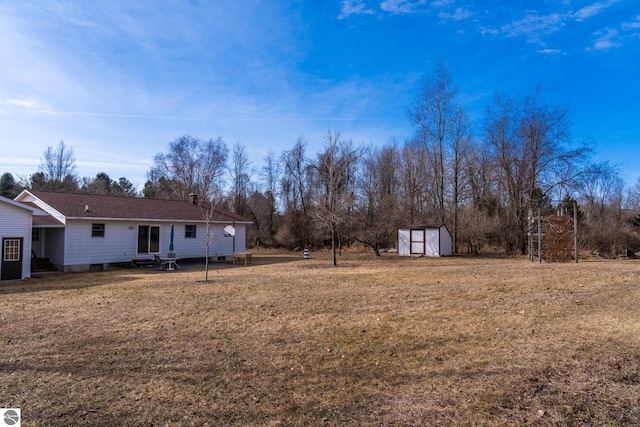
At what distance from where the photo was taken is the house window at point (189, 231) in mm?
21417

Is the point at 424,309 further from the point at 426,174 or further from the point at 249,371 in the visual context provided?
the point at 426,174

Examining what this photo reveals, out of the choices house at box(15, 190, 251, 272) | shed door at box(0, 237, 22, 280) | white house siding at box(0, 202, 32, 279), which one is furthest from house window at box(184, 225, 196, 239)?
shed door at box(0, 237, 22, 280)

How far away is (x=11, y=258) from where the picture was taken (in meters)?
14.1

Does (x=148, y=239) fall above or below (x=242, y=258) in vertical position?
above

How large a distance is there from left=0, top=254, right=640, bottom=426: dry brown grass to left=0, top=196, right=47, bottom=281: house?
634 centimetres

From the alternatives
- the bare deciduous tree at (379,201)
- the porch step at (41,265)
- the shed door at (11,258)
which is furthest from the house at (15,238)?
the bare deciduous tree at (379,201)

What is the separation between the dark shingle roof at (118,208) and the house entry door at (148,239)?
0.72 metres

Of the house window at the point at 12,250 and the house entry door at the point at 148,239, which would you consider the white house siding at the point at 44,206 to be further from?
the house entry door at the point at 148,239

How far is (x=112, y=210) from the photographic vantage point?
18719 mm

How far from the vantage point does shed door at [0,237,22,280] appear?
547 inches

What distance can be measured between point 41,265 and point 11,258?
2726mm

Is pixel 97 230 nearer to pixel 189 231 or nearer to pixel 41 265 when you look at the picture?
pixel 41 265

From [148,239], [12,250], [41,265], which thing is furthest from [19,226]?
[148,239]

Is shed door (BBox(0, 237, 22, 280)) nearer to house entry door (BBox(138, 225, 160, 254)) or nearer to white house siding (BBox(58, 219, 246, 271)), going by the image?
white house siding (BBox(58, 219, 246, 271))
